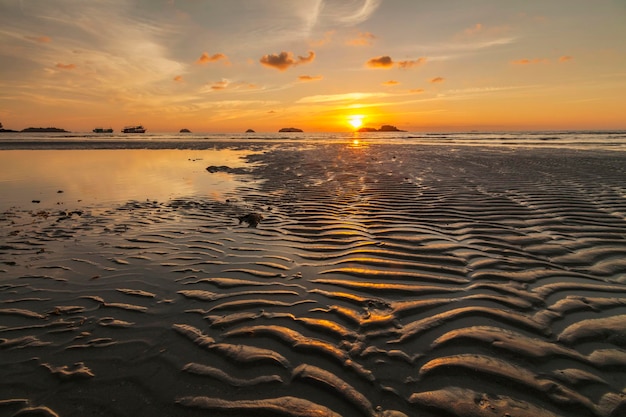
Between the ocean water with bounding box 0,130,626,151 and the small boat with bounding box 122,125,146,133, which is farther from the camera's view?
the small boat with bounding box 122,125,146,133

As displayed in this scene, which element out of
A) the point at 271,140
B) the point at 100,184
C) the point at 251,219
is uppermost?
the point at 271,140

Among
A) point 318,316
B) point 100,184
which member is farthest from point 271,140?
point 318,316

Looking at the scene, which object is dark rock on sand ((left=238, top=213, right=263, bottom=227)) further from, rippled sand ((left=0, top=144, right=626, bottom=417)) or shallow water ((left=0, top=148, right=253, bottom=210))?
shallow water ((left=0, top=148, right=253, bottom=210))

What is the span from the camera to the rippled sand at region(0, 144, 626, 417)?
9.20 ft

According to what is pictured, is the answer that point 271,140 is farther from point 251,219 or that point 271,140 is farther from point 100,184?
point 251,219

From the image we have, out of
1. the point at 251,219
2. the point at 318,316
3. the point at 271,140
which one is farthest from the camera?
the point at 271,140

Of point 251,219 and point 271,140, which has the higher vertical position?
point 271,140

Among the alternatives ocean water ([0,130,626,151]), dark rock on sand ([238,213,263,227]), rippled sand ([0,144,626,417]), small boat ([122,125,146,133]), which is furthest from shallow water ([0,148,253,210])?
small boat ([122,125,146,133])

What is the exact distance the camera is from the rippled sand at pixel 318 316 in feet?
9.20

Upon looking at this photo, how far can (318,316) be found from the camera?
159 inches

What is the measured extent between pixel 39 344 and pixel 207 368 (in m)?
2.05

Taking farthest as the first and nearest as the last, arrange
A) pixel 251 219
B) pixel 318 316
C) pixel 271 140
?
pixel 271 140 < pixel 251 219 < pixel 318 316

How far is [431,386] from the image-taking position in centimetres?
288

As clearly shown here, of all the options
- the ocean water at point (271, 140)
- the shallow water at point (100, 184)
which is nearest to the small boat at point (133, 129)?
the ocean water at point (271, 140)
